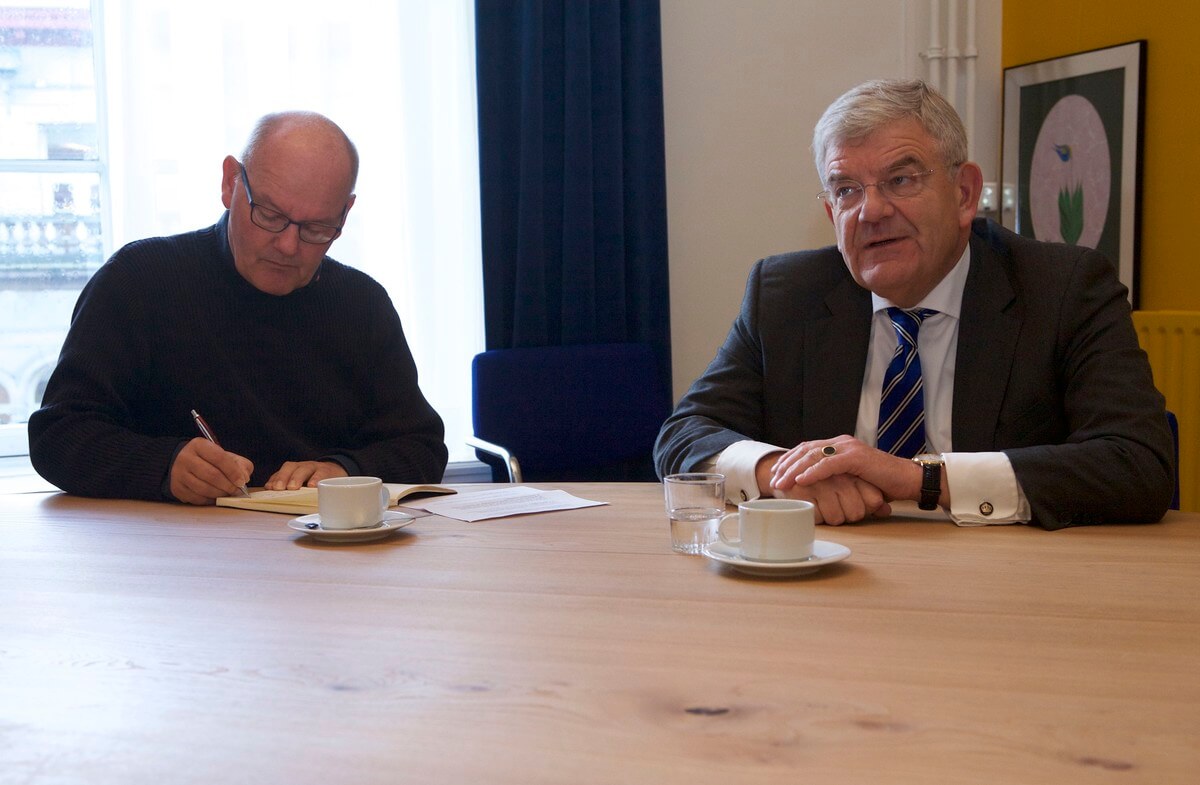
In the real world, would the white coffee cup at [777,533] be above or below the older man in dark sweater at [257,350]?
below

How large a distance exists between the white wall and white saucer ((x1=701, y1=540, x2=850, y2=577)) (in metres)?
2.57

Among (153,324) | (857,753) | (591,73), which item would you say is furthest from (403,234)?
(857,753)

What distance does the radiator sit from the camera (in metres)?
3.45

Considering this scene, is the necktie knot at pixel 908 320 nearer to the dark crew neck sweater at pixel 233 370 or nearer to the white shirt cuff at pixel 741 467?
the white shirt cuff at pixel 741 467

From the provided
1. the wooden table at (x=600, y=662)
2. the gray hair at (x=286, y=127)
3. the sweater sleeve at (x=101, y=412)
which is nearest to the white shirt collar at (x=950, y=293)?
the wooden table at (x=600, y=662)

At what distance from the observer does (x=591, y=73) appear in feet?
12.0

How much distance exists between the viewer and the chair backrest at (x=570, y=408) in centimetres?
318

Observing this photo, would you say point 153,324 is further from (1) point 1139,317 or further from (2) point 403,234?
(1) point 1139,317

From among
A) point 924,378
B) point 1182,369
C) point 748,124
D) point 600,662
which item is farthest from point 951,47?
point 600,662

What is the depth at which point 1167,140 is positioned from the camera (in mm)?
3537

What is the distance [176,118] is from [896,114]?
2.35m

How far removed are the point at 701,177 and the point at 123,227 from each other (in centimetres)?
194

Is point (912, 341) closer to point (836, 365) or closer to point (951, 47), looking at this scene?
point (836, 365)

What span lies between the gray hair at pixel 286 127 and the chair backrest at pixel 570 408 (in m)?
1.02
